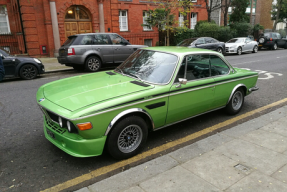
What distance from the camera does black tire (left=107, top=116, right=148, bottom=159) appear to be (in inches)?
125

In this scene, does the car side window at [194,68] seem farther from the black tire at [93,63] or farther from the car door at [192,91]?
the black tire at [93,63]

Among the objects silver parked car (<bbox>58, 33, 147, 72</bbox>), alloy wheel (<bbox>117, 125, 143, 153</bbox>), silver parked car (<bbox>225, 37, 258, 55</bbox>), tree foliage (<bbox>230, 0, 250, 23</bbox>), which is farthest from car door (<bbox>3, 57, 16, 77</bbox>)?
tree foliage (<bbox>230, 0, 250, 23</bbox>)

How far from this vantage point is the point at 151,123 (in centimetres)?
361

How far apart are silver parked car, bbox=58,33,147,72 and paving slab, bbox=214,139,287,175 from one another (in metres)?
8.42

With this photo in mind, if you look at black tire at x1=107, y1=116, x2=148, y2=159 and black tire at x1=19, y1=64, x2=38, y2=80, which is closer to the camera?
black tire at x1=107, y1=116, x2=148, y2=159

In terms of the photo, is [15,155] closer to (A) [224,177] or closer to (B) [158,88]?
(B) [158,88]

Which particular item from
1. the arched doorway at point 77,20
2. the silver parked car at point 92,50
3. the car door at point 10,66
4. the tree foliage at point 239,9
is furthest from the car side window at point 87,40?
the tree foliage at point 239,9

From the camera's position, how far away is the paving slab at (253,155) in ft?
10.2

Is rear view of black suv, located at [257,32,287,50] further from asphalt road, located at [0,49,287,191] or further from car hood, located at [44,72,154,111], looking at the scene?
car hood, located at [44,72,154,111]

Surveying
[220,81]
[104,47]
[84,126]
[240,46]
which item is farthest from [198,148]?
[240,46]

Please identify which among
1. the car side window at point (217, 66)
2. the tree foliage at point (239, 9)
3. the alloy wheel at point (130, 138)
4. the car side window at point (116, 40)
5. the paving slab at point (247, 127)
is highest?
the tree foliage at point (239, 9)

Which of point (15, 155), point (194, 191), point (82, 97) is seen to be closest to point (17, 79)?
point (15, 155)

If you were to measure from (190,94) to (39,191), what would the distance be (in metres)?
2.69

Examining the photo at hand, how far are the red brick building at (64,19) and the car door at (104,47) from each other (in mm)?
7518
